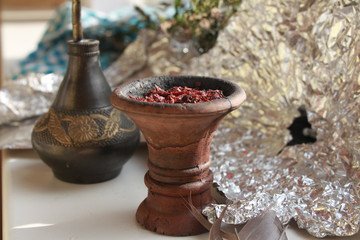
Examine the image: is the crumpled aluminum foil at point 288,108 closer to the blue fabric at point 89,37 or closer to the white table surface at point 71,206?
the white table surface at point 71,206

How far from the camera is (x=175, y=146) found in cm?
65

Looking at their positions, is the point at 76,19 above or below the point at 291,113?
above

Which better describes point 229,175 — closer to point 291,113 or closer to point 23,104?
point 291,113

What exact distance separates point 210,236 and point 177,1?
55cm

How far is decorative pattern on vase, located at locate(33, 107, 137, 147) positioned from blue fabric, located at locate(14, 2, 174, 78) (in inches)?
14.7

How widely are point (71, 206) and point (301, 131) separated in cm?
46

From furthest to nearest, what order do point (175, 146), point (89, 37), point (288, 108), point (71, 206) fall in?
point (89, 37) < point (288, 108) < point (71, 206) < point (175, 146)

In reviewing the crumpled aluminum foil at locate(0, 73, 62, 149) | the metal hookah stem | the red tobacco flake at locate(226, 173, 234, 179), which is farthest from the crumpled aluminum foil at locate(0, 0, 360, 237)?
the metal hookah stem

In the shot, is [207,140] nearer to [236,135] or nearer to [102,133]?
[102,133]

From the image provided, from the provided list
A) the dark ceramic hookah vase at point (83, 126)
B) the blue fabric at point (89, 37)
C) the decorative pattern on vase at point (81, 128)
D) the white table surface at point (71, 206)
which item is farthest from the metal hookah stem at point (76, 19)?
the blue fabric at point (89, 37)

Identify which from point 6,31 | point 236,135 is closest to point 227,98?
point 236,135

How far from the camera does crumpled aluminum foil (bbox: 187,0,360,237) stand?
0.70 meters

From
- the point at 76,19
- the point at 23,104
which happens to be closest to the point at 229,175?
the point at 76,19

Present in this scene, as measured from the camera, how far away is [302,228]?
68 centimetres
